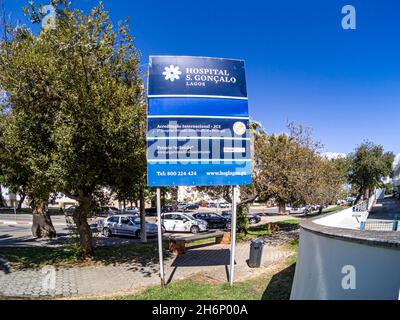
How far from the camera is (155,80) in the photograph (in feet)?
29.1

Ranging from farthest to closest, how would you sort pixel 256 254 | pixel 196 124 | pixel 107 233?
pixel 107 233 → pixel 256 254 → pixel 196 124

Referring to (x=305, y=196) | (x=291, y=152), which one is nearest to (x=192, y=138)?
(x=291, y=152)

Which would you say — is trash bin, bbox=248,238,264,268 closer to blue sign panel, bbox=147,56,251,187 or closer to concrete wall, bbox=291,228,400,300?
blue sign panel, bbox=147,56,251,187

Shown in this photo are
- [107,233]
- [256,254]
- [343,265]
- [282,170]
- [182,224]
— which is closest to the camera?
[343,265]

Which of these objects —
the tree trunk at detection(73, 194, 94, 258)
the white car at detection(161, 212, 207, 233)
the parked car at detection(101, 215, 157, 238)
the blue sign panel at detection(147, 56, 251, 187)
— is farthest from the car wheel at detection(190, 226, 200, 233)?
the blue sign panel at detection(147, 56, 251, 187)

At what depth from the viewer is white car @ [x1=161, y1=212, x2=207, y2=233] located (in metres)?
24.1

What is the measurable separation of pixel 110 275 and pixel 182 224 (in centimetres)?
1435

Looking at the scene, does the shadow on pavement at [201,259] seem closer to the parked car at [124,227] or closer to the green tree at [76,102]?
the green tree at [76,102]

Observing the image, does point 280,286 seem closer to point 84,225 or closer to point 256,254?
point 256,254

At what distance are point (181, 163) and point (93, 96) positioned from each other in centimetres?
356

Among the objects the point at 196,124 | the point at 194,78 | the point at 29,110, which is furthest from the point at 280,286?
the point at 29,110

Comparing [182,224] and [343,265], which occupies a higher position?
[343,265]

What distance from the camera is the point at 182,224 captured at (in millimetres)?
24312

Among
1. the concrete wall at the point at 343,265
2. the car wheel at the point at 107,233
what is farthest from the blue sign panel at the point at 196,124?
the car wheel at the point at 107,233
